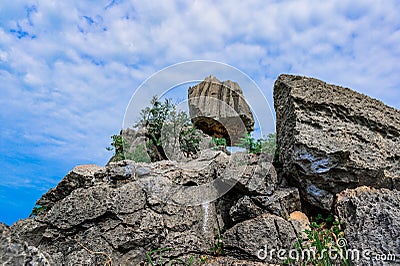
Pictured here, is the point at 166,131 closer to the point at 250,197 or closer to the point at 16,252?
the point at 250,197

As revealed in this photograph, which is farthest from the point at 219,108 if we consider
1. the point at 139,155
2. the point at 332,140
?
the point at 332,140

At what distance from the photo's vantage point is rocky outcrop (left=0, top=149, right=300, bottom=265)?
4.90 meters

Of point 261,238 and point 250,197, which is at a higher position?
point 250,197

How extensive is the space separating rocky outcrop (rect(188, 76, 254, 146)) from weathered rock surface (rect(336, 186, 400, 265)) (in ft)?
20.1

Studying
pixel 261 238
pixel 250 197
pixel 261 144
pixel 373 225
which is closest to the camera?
pixel 373 225

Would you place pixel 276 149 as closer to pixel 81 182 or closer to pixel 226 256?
pixel 226 256

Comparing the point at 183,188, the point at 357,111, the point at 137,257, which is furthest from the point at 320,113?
the point at 137,257

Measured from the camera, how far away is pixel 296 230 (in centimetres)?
542

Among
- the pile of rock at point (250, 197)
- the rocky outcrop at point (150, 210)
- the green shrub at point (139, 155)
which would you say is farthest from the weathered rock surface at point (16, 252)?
the green shrub at point (139, 155)

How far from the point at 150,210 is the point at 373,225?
312 cm

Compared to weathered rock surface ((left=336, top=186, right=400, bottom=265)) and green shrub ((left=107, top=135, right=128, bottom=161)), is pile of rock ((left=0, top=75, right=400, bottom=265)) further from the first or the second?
green shrub ((left=107, top=135, right=128, bottom=161))

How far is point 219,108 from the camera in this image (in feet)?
37.4

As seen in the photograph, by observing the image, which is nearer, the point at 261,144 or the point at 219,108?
the point at 261,144

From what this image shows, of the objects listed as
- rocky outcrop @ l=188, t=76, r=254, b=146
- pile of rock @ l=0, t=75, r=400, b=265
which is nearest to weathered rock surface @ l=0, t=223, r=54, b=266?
pile of rock @ l=0, t=75, r=400, b=265
